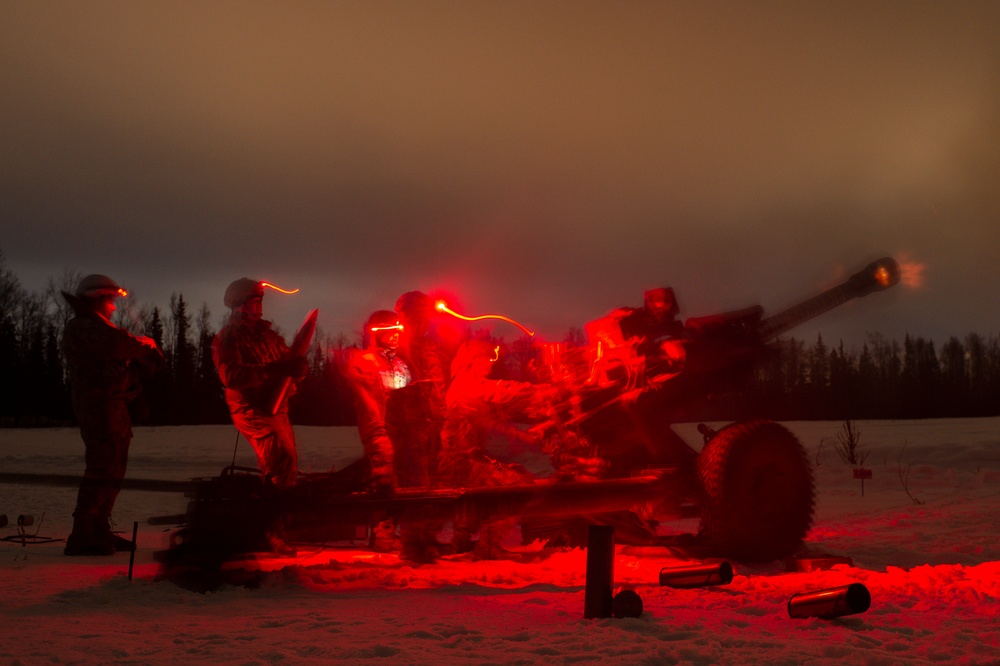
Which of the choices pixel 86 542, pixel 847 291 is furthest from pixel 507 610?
pixel 847 291

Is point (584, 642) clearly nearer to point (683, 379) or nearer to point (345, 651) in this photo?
point (345, 651)

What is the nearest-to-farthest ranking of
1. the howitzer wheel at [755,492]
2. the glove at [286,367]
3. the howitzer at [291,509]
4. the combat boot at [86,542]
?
the howitzer at [291,509] < the howitzer wheel at [755,492] < the glove at [286,367] < the combat boot at [86,542]

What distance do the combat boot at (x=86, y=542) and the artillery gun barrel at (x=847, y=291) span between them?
6476mm

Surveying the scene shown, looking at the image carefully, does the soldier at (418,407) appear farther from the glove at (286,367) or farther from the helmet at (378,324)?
the glove at (286,367)

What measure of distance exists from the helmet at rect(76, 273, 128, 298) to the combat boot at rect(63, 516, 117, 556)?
6.79 feet

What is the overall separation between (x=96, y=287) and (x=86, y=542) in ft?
7.71

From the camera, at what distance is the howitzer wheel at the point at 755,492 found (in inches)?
294

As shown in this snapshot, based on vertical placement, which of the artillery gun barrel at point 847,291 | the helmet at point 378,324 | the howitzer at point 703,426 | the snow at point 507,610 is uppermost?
the artillery gun barrel at point 847,291

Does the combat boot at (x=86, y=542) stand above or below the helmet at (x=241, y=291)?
below

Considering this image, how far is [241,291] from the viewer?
8016 millimetres

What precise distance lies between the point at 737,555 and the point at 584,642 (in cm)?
352

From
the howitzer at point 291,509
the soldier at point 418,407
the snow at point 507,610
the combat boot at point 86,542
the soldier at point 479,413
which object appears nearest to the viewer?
the snow at point 507,610

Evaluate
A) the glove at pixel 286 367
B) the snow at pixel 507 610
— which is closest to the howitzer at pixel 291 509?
→ the snow at pixel 507 610

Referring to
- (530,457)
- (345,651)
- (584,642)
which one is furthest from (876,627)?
(530,457)
